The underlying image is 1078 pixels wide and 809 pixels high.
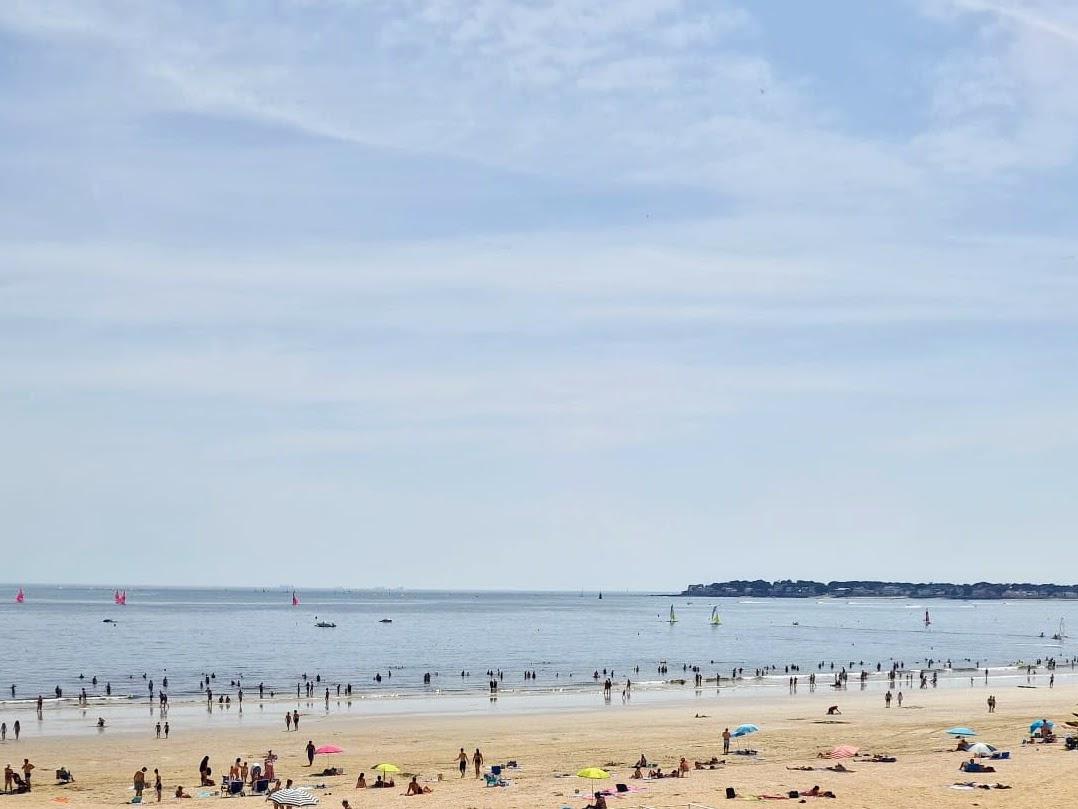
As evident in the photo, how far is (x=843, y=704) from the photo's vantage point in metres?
74.0

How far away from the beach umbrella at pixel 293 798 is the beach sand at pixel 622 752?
1.07 meters

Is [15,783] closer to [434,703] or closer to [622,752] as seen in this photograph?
[622,752]

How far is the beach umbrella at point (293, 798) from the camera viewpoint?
115ft

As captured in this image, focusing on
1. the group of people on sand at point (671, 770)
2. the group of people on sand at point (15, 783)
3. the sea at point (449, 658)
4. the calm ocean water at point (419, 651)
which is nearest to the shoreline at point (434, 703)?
the sea at point (449, 658)

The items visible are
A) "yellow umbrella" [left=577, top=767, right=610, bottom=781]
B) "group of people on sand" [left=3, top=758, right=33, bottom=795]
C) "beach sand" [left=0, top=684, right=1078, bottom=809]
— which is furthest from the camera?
"group of people on sand" [left=3, top=758, right=33, bottom=795]

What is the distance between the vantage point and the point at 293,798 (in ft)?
116

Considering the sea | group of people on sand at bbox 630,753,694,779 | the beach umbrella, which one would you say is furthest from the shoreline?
the beach umbrella

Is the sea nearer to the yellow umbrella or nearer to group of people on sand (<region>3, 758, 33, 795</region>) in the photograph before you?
group of people on sand (<region>3, 758, 33, 795</region>)

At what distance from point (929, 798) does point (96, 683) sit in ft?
224

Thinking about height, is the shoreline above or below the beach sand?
below

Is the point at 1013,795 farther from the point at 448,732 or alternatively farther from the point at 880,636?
the point at 880,636

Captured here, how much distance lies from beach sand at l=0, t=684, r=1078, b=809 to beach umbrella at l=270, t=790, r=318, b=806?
107 centimetres

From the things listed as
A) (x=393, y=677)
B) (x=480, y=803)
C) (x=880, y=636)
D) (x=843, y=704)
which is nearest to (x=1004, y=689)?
(x=843, y=704)

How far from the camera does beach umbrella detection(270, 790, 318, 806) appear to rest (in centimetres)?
3509
